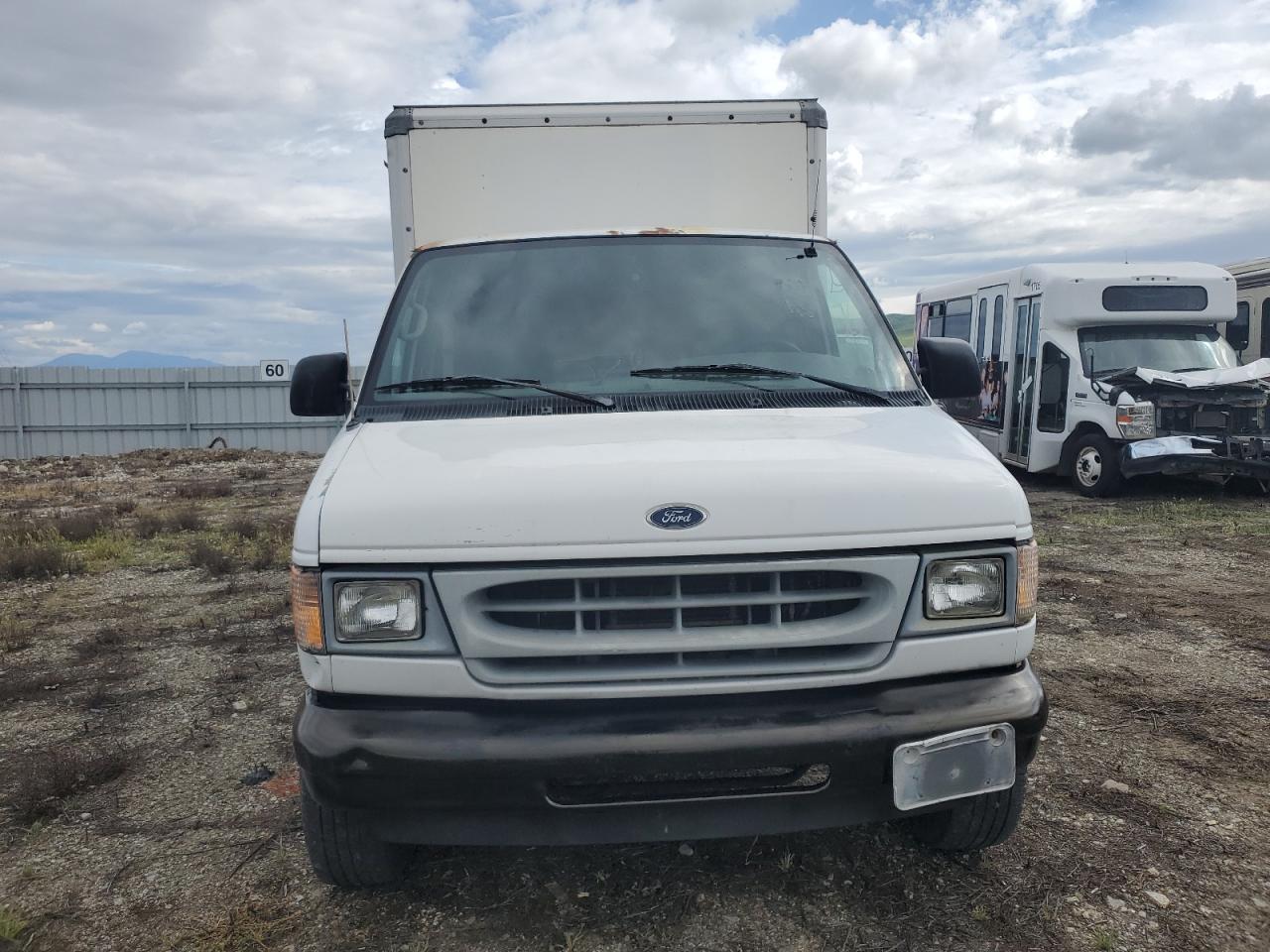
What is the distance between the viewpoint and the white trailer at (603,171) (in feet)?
18.1

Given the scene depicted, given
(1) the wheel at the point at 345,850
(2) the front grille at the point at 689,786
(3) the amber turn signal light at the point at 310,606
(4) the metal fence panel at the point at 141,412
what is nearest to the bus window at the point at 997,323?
(2) the front grille at the point at 689,786

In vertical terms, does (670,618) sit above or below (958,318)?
below

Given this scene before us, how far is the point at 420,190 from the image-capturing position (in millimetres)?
5520

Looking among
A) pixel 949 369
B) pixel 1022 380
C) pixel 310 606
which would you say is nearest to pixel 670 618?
pixel 310 606

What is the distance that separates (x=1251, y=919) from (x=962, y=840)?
825mm

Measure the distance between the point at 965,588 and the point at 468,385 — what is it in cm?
179

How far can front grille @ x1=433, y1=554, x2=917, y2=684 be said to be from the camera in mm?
Answer: 2527

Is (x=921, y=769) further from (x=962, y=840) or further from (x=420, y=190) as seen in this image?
(x=420, y=190)

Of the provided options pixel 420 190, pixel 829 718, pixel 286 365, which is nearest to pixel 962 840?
pixel 829 718

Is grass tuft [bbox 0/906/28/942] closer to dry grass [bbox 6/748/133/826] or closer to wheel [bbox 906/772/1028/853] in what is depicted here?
dry grass [bbox 6/748/133/826]

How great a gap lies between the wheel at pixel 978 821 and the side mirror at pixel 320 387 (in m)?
2.74

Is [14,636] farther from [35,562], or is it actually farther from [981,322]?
[981,322]

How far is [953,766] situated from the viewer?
2.56 meters

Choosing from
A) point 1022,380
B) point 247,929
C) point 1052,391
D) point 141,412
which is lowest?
point 247,929
